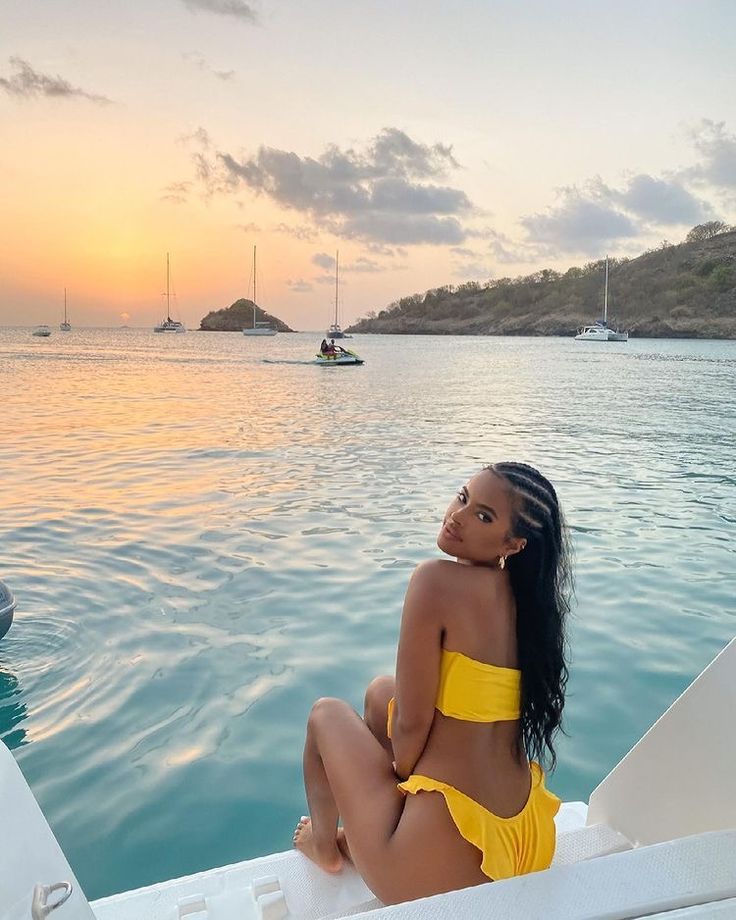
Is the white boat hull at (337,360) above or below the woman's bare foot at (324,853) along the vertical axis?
above

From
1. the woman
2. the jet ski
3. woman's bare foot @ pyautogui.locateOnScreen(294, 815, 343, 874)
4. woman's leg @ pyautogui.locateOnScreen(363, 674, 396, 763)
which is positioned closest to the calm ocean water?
woman's bare foot @ pyautogui.locateOnScreen(294, 815, 343, 874)

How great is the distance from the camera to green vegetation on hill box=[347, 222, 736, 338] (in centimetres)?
7362

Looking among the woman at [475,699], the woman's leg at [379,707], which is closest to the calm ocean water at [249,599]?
the woman's leg at [379,707]

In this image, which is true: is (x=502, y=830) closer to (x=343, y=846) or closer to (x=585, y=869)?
(x=585, y=869)

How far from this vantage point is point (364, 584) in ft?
17.7

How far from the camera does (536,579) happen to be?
172 cm

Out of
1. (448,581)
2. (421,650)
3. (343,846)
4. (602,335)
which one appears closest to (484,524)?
(448,581)

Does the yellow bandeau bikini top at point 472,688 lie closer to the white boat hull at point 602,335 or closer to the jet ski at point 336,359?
the jet ski at point 336,359

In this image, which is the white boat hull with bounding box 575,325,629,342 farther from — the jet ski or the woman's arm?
the woman's arm

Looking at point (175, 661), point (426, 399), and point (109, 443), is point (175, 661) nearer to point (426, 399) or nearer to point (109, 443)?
point (109, 443)

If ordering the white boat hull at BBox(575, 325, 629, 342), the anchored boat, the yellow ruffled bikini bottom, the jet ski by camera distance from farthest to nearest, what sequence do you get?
1. the white boat hull at BBox(575, 325, 629, 342)
2. the jet ski
3. the yellow ruffled bikini bottom
4. the anchored boat

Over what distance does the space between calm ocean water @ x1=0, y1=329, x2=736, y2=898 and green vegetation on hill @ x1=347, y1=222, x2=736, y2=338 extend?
213ft

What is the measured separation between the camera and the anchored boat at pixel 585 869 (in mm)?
1247

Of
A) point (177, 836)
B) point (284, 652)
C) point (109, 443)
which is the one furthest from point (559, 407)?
point (177, 836)
